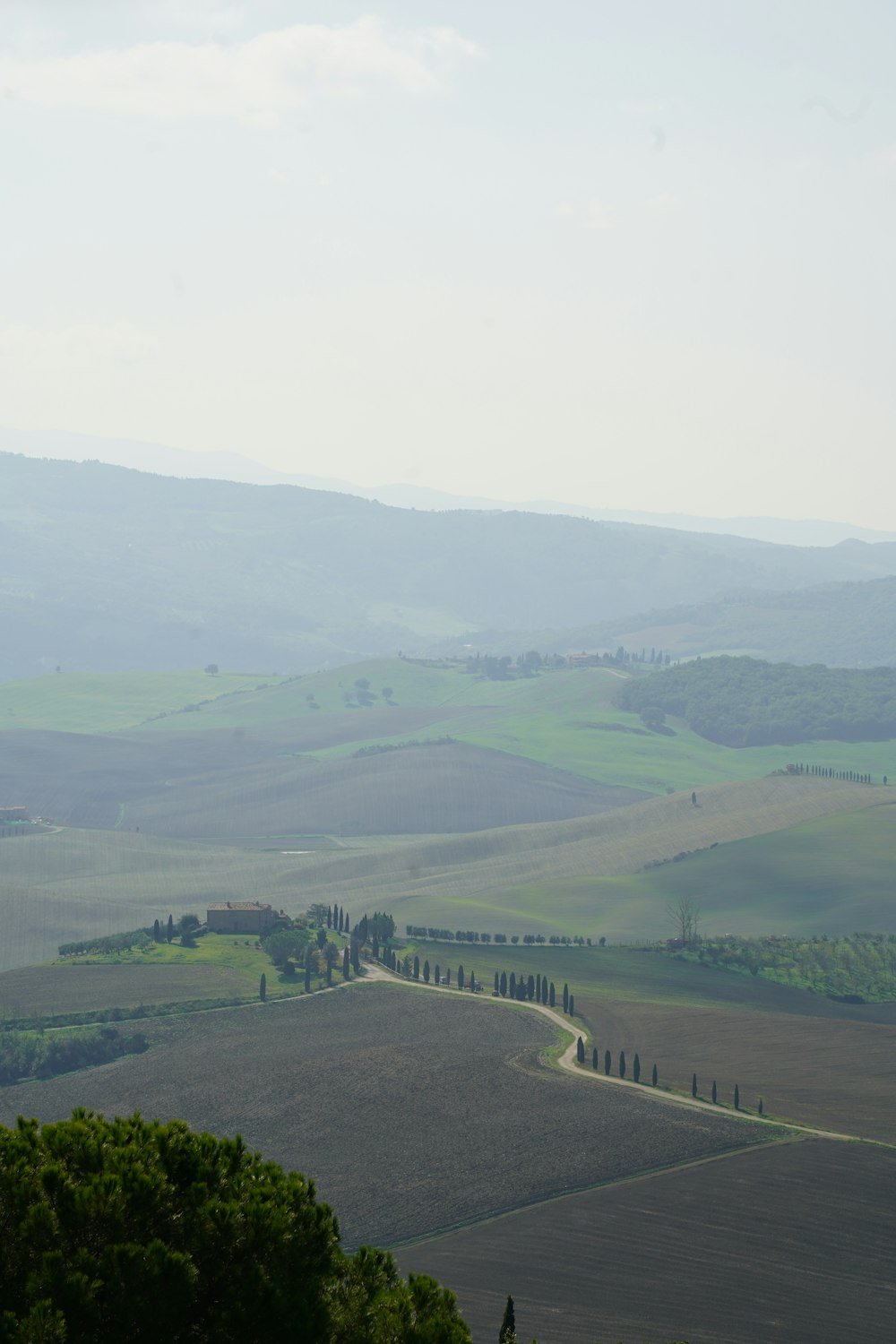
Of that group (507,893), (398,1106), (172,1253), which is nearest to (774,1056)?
(398,1106)

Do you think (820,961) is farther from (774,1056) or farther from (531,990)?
(774,1056)

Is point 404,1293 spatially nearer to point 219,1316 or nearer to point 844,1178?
point 219,1316

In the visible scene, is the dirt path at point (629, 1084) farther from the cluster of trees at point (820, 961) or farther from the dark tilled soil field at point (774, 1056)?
the cluster of trees at point (820, 961)

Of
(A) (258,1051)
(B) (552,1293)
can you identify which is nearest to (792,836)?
(A) (258,1051)

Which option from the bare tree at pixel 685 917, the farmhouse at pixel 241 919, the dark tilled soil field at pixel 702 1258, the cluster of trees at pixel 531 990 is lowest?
the dark tilled soil field at pixel 702 1258

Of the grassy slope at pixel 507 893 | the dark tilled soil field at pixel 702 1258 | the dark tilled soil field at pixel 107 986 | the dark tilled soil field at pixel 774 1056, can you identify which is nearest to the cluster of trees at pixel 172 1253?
the dark tilled soil field at pixel 702 1258

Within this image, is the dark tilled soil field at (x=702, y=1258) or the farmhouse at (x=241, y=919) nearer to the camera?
the dark tilled soil field at (x=702, y=1258)

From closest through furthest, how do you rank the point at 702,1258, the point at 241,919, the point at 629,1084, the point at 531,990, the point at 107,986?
the point at 702,1258 < the point at 629,1084 < the point at 107,986 < the point at 531,990 < the point at 241,919
